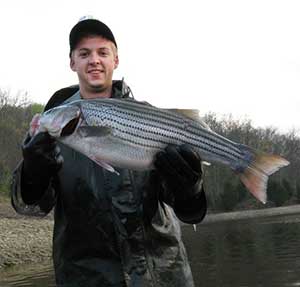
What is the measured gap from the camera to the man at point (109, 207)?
4.40 metres

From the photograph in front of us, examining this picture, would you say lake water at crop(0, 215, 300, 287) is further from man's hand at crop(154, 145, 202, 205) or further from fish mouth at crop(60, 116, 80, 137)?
fish mouth at crop(60, 116, 80, 137)

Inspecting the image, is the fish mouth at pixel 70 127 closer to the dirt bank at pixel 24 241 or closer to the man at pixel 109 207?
the man at pixel 109 207

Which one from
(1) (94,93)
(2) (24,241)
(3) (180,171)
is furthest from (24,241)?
(3) (180,171)

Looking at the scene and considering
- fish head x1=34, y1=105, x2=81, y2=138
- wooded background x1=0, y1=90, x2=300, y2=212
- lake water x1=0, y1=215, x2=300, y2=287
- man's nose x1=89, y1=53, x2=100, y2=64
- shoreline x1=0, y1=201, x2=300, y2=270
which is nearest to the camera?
fish head x1=34, y1=105, x2=81, y2=138

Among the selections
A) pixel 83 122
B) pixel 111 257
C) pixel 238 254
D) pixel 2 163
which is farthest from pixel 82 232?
pixel 2 163

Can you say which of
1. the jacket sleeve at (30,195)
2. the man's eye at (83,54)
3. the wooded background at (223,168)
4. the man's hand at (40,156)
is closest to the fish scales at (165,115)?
the man's hand at (40,156)

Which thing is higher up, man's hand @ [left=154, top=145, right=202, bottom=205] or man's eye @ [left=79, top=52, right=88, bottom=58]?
man's eye @ [left=79, top=52, right=88, bottom=58]

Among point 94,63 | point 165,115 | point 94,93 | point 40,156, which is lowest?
point 40,156

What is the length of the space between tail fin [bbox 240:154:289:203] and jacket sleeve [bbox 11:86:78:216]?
1.69m

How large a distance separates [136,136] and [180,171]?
1.71ft

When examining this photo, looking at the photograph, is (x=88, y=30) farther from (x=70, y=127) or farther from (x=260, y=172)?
(x=260, y=172)

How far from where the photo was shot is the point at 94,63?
15.9 ft

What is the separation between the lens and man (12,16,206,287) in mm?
4402

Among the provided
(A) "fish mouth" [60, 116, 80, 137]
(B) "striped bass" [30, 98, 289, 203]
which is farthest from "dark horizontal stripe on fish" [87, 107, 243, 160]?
(A) "fish mouth" [60, 116, 80, 137]
